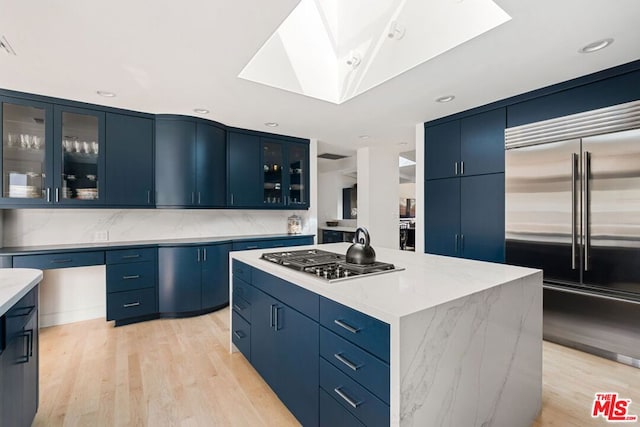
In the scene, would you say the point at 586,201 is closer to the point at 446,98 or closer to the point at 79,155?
the point at 446,98

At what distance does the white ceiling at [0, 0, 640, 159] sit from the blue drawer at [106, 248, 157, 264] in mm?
1547

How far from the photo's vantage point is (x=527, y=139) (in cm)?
292

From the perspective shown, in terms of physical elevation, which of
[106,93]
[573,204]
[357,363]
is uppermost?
[106,93]

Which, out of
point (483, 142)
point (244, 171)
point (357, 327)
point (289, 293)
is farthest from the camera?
point (244, 171)

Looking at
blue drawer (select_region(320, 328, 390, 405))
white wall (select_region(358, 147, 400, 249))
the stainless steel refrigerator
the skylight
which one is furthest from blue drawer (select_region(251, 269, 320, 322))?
white wall (select_region(358, 147, 400, 249))

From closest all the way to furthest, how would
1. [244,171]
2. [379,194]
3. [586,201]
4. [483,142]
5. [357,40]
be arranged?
[586,201] < [357,40] < [483,142] < [244,171] < [379,194]

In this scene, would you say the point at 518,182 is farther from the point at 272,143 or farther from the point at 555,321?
the point at 272,143

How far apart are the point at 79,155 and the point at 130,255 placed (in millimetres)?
1156

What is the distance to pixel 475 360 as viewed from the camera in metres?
1.26

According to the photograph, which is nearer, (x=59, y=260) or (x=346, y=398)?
(x=346, y=398)

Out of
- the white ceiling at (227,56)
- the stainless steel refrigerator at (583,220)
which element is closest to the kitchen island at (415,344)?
the stainless steel refrigerator at (583,220)

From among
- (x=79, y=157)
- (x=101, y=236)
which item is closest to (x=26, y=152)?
(x=79, y=157)

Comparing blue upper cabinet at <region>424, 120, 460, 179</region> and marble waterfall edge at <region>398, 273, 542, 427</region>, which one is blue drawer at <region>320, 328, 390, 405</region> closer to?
marble waterfall edge at <region>398, 273, 542, 427</region>

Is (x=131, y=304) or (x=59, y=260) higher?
(x=59, y=260)
